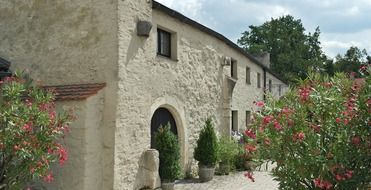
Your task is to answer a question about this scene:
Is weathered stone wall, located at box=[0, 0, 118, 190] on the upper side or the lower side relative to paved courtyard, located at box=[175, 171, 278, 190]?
upper

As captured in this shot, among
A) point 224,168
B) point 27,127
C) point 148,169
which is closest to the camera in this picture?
point 27,127

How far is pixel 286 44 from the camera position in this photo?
5197cm

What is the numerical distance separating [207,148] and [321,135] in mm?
6879

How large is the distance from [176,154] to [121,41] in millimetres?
3059

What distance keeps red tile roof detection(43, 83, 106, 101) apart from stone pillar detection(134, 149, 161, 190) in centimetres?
190

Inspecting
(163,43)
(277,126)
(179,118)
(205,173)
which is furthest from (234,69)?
(277,126)

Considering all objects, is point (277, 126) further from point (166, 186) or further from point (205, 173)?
point (205, 173)

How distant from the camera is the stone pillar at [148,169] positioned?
902cm

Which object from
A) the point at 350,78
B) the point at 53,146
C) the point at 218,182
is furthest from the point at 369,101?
the point at 218,182

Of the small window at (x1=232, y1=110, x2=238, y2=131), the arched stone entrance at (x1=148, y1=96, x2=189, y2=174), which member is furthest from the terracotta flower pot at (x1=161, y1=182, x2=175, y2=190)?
the small window at (x1=232, y1=110, x2=238, y2=131)

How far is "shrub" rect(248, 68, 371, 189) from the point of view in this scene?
16.3 ft

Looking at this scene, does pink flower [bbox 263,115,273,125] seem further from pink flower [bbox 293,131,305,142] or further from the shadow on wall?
the shadow on wall

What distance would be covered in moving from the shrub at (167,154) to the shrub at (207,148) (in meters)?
2.16

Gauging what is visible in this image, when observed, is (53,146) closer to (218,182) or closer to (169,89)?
(169,89)
